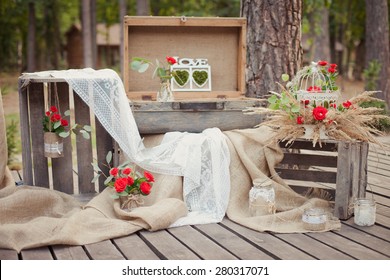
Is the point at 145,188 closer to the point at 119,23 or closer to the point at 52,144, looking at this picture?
the point at 52,144

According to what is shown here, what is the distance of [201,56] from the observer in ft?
15.3

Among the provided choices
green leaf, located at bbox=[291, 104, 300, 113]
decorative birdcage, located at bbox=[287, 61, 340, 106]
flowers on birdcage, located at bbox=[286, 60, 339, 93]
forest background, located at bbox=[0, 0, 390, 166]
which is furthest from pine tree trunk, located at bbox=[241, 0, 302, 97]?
forest background, located at bbox=[0, 0, 390, 166]

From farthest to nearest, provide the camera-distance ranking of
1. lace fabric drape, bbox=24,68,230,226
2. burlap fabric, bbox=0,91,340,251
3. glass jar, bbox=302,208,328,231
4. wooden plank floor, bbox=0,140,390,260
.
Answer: lace fabric drape, bbox=24,68,230,226 < glass jar, bbox=302,208,328,231 < burlap fabric, bbox=0,91,340,251 < wooden plank floor, bbox=0,140,390,260

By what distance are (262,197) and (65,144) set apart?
1501 millimetres

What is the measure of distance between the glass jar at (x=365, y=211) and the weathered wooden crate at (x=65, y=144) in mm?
1708

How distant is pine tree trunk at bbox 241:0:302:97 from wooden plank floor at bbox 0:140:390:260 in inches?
62.3

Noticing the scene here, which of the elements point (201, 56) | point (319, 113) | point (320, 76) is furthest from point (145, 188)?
point (201, 56)

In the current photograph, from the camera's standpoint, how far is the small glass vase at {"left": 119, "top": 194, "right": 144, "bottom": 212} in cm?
361

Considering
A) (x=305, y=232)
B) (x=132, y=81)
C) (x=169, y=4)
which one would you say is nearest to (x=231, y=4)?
(x=169, y=4)

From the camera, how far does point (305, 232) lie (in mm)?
3379

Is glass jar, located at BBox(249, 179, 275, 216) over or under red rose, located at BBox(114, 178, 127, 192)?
under

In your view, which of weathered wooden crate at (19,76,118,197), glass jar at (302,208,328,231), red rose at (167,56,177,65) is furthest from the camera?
red rose at (167,56,177,65)

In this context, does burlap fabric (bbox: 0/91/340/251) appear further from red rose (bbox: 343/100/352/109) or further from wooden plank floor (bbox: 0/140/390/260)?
red rose (bbox: 343/100/352/109)

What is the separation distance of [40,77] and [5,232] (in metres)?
1.05
